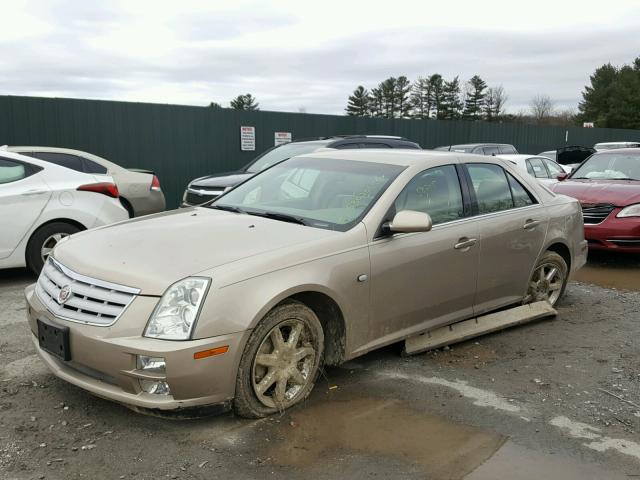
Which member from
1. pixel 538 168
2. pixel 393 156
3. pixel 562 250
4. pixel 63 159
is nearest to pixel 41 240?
pixel 63 159

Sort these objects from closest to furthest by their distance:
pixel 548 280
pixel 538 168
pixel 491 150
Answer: pixel 548 280, pixel 538 168, pixel 491 150

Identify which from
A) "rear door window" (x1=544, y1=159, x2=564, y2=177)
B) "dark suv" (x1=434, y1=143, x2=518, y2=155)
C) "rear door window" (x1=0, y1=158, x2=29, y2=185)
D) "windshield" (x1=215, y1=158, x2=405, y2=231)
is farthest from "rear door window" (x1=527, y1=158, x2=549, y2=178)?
"rear door window" (x1=0, y1=158, x2=29, y2=185)

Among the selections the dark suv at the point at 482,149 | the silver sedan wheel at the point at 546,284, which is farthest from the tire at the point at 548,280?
the dark suv at the point at 482,149

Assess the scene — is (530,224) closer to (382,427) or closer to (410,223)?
Result: (410,223)

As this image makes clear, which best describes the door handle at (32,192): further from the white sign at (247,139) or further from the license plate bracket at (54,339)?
the white sign at (247,139)

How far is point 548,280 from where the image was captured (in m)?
5.75

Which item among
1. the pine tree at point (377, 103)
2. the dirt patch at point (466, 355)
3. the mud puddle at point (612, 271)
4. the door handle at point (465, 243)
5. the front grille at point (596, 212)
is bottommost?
the mud puddle at point (612, 271)

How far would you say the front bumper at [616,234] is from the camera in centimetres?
773

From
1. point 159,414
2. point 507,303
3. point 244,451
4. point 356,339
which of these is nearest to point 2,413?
point 159,414

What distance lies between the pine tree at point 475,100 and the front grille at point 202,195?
6681cm

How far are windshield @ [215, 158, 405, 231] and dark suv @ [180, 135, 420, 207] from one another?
4.41m

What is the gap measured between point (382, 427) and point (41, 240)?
478 cm

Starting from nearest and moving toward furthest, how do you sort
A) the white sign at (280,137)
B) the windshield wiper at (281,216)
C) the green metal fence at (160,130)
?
1. the windshield wiper at (281,216)
2. the green metal fence at (160,130)
3. the white sign at (280,137)

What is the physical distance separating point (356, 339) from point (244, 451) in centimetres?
111
